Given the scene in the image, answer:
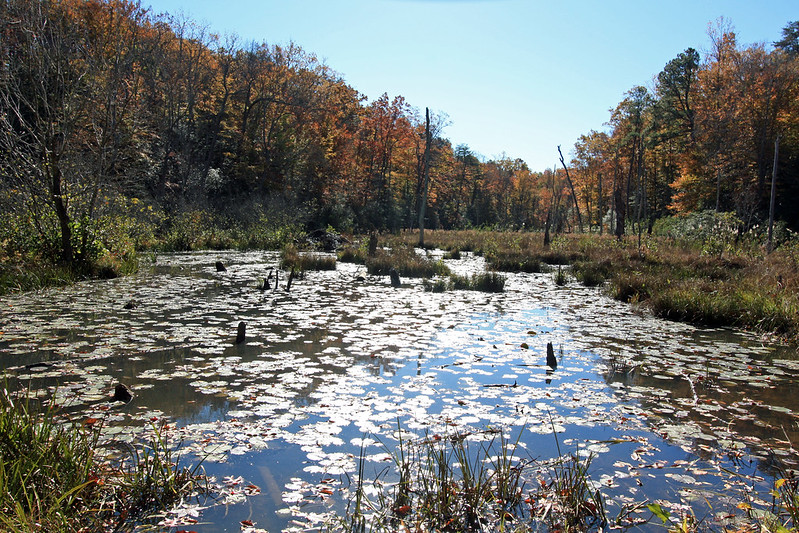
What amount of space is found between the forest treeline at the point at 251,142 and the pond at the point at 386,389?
112 inches

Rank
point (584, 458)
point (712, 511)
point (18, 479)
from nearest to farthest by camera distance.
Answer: point (18, 479), point (712, 511), point (584, 458)

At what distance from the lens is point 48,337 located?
570 centimetres

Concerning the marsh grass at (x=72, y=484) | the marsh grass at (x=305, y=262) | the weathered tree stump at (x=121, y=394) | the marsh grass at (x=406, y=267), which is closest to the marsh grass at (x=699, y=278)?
the marsh grass at (x=406, y=267)

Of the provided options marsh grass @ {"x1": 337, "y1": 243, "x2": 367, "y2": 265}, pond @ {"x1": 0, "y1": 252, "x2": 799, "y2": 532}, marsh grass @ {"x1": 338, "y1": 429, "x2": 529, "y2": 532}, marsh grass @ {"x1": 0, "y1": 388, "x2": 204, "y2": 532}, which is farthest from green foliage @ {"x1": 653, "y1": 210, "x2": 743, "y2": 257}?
marsh grass @ {"x1": 0, "y1": 388, "x2": 204, "y2": 532}

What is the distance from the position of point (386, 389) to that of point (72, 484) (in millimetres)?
2609


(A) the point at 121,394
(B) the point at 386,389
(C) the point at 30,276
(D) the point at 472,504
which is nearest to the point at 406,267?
(C) the point at 30,276

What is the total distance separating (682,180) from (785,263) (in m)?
21.7

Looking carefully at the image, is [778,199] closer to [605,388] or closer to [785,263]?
[785,263]

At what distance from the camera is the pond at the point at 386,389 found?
295 centimetres

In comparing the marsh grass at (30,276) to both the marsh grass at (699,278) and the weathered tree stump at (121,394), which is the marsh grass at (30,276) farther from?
the marsh grass at (699,278)

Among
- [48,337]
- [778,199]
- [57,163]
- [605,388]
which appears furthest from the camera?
[778,199]

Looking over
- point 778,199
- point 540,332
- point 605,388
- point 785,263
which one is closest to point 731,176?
point 778,199

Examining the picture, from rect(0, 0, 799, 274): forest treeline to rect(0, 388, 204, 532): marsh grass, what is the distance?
8218 mm

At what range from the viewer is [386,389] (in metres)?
4.52
